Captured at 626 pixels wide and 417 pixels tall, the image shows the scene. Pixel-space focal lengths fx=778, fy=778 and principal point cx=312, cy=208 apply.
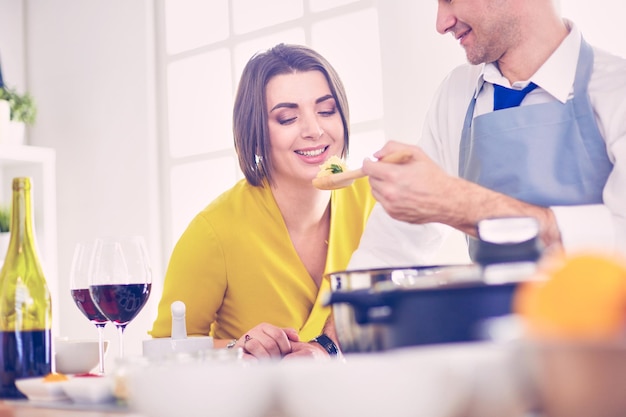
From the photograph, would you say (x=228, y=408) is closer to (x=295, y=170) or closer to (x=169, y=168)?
(x=295, y=170)

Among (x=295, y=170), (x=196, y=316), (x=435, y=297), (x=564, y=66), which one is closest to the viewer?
(x=435, y=297)

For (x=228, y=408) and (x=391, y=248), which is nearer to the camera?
(x=228, y=408)

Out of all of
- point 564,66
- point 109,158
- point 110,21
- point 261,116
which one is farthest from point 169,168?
point 564,66

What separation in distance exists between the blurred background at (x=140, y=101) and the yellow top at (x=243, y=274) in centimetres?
137

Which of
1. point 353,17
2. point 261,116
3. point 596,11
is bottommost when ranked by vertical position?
point 261,116

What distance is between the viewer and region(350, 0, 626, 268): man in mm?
1790

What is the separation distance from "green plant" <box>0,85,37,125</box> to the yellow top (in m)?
2.45

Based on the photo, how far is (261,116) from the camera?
90.7 inches

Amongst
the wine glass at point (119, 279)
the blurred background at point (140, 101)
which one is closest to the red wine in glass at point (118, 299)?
the wine glass at point (119, 279)

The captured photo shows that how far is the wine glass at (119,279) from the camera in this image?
133cm

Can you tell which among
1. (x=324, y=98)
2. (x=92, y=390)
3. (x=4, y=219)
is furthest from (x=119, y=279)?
(x=4, y=219)

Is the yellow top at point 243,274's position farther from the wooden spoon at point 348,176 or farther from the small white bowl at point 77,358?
the small white bowl at point 77,358

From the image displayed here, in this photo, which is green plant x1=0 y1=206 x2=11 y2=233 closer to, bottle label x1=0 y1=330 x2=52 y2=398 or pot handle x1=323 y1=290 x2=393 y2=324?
bottle label x1=0 y1=330 x2=52 y2=398

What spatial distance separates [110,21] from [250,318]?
109 inches
